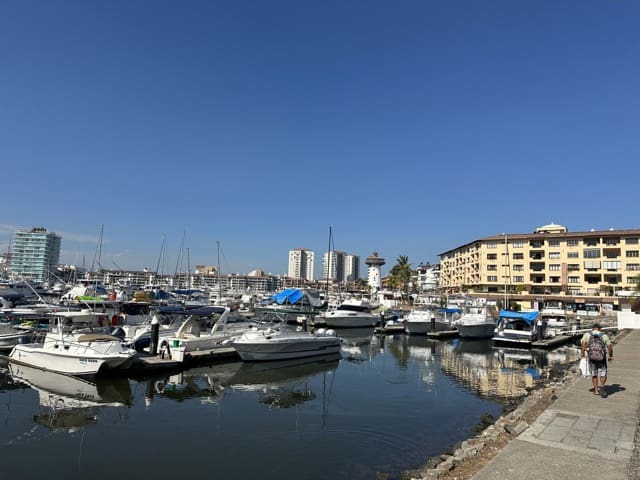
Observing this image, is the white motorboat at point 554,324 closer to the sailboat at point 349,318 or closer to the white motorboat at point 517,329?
the white motorboat at point 517,329

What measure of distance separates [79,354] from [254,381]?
9243 mm

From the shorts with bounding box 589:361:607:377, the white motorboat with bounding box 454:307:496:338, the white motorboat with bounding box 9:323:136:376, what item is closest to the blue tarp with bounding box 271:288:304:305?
the white motorboat with bounding box 454:307:496:338

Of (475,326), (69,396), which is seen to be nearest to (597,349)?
(69,396)

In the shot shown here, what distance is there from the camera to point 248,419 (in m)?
16.3

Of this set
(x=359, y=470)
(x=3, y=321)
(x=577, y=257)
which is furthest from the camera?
(x=577, y=257)

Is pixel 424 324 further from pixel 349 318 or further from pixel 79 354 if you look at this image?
pixel 79 354

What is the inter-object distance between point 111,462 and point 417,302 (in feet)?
233

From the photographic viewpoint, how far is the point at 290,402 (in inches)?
752

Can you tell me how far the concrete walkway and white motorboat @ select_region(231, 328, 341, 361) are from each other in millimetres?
18023

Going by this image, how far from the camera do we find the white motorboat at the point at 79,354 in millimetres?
21766

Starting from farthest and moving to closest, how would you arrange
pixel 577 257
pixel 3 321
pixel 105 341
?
pixel 577 257 → pixel 3 321 → pixel 105 341

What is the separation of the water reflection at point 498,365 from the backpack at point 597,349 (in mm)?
8540

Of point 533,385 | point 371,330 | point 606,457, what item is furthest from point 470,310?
point 606,457

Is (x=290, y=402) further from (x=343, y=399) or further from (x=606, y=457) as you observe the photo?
(x=606, y=457)
